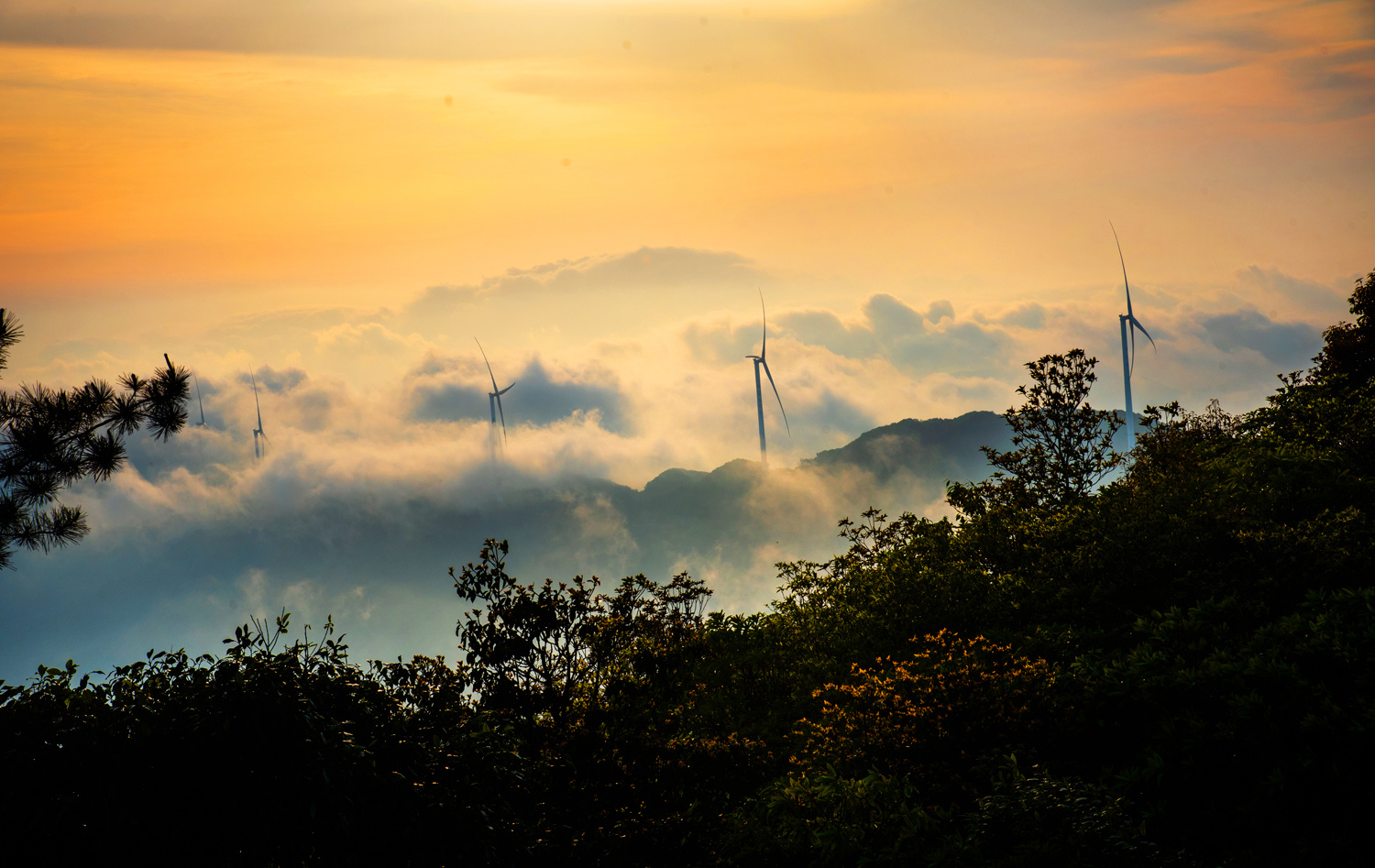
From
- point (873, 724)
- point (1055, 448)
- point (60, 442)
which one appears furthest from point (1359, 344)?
point (60, 442)

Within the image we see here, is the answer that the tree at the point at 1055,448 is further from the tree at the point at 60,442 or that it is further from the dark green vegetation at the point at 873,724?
the tree at the point at 60,442

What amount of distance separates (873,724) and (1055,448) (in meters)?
23.6

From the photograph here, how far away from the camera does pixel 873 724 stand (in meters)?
16.4

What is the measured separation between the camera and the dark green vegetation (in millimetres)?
9297

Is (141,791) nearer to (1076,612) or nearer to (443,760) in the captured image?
(443,760)

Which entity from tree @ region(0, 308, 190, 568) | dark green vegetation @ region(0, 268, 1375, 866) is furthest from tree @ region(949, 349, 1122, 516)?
tree @ region(0, 308, 190, 568)

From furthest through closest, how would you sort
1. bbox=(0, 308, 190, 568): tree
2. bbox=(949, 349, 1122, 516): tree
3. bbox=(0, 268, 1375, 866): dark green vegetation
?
bbox=(949, 349, 1122, 516): tree, bbox=(0, 308, 190, 568): tree, bbox=(0, 268, 1375, 866): dark green vegetation

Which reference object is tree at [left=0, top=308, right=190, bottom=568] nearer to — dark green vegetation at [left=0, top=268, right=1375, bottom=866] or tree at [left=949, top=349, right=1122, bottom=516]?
dark green vegetation at [left=0, top=268, right=1375, bottom=866]

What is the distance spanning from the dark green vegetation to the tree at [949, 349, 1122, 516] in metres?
7.75

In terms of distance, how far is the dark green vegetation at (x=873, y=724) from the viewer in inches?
366

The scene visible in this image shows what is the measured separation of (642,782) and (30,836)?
32.7 feet

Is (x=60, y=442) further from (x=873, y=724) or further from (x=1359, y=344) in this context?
(x=1359, y=344)

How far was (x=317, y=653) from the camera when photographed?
→ 11.0 meters

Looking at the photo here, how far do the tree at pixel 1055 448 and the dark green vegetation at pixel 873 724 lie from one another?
7.75 m
